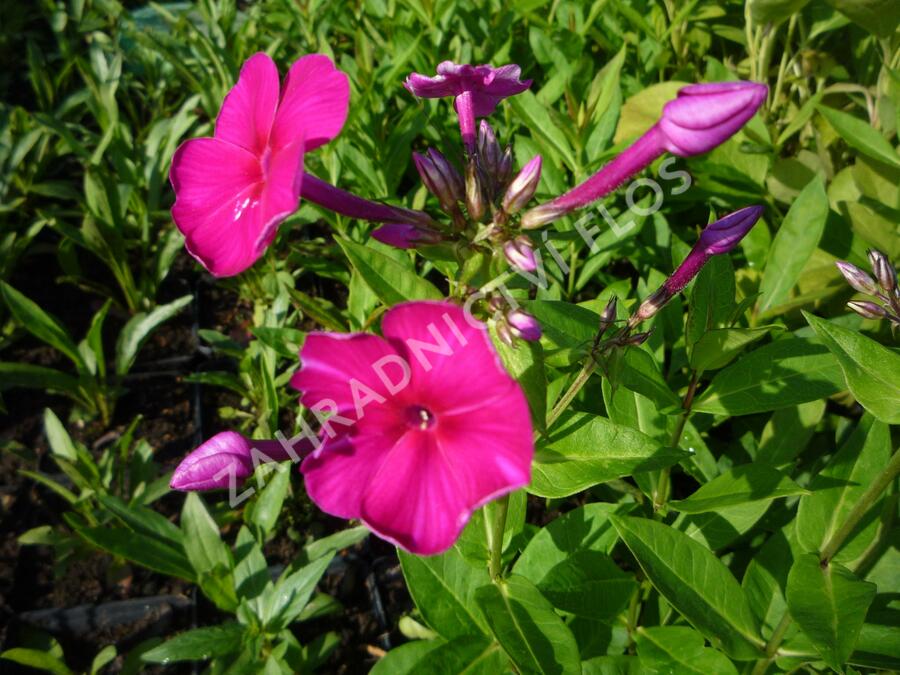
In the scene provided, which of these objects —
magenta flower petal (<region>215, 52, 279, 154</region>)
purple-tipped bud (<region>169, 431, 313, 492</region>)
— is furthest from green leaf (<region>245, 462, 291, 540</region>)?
magenta flower petal (<region>215, 52, 279, 154</region>)

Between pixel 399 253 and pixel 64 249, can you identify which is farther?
pixel 64 249

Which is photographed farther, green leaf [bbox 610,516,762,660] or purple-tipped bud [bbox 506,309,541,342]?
green leaf [bbox 610,516,762,660]

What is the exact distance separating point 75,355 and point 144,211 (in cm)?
75

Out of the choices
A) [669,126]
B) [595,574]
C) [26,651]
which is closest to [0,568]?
[26,651]

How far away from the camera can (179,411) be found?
8.55 feet

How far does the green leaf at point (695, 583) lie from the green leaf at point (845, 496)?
17cm

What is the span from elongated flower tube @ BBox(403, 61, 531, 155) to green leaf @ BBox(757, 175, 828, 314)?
85 centimetres

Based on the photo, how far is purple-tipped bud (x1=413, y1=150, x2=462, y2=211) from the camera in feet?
3.35

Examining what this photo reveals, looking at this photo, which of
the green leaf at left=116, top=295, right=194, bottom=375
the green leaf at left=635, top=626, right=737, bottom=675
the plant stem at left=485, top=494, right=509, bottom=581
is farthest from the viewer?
the green leaf at left=116, top=295, right=194, bottom=375

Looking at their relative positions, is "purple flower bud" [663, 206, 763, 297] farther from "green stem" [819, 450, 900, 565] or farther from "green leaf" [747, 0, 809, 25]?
"green leaf" [747, 0, 809, 25]

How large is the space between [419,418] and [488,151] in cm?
41

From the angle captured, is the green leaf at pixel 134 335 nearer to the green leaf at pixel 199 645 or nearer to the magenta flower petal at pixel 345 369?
the green leaf at pixel 199 645

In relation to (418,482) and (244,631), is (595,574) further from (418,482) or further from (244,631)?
(244,631)

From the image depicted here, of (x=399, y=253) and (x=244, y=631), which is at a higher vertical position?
(x=399, y=253)
